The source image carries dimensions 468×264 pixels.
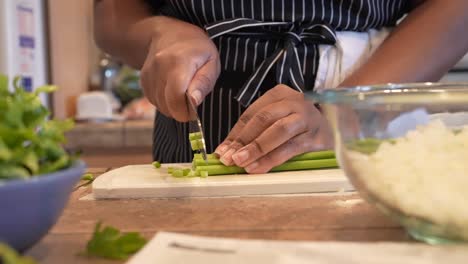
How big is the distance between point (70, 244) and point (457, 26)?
0.73 m

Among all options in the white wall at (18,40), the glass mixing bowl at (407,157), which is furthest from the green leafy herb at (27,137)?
the white wall at (18,40)

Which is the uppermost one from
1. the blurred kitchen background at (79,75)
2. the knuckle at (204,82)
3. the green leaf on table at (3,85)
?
the green leaf on table at (3,85)

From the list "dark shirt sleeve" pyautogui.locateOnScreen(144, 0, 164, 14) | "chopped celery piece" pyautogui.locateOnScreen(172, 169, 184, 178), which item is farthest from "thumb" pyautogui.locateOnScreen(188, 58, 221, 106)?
"dark shirt sleeve" pyautogui.locateOnScreen(144, 0, 164, 14)

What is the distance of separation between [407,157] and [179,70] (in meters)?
0.42

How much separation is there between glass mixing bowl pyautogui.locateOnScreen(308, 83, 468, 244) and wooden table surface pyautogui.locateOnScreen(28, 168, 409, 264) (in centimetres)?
5

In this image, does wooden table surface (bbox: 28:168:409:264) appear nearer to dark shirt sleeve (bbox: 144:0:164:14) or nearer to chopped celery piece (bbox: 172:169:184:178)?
chopped celery piece (bbox: 172:169:184:178)

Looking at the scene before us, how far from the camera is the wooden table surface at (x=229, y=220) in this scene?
1.65ft

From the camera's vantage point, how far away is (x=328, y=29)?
971 mm

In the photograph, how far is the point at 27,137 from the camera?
420 mm

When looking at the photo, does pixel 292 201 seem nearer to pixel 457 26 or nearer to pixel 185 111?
pixel 185 111

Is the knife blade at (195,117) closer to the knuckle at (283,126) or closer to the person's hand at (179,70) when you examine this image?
the person's hand at (179,70)

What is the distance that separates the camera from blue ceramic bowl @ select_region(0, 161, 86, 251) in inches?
15.7

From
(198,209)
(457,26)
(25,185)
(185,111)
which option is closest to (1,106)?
(25,185)

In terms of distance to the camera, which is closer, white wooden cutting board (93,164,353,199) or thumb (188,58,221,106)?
white wooden cutting board (93,164,353,199)
